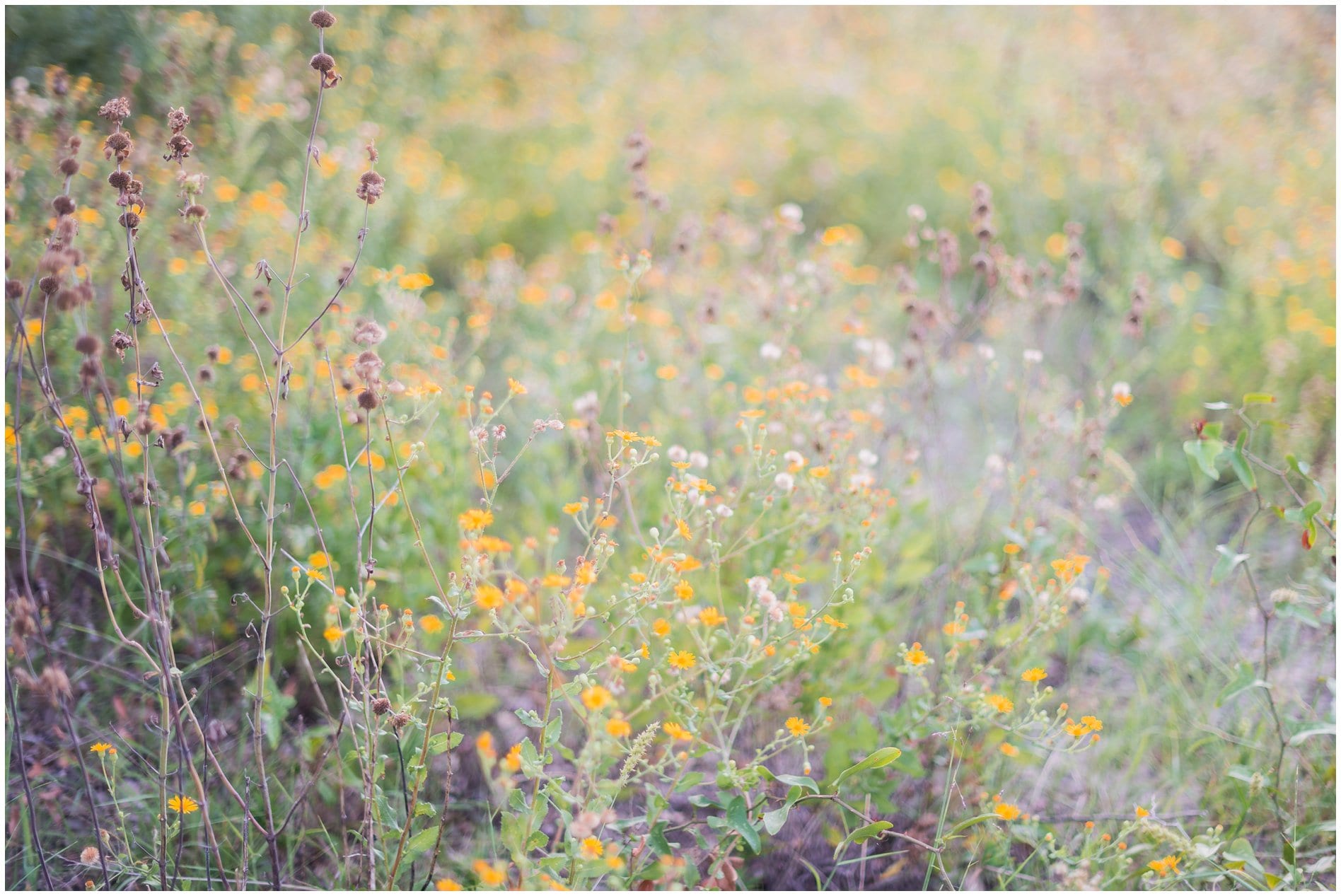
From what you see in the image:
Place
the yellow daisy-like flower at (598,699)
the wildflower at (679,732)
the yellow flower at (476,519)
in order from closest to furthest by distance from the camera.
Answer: the yellow daisy-like flower at (598,699)
the wildflower at (679,732)
the yellow flower at (476,519)

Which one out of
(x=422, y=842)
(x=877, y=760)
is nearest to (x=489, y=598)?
(x=422, y=842)

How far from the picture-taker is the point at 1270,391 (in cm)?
321

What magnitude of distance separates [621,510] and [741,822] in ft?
4.02

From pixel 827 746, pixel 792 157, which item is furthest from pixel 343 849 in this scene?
pixel 792 157

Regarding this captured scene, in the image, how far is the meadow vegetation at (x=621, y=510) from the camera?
1.47 metres

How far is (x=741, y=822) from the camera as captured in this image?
1426 mm

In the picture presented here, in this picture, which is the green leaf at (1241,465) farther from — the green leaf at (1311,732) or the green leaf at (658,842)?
the green leaf at (658,842)

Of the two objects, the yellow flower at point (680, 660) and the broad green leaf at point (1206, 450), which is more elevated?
the broad green leaf at point (1206, 450)

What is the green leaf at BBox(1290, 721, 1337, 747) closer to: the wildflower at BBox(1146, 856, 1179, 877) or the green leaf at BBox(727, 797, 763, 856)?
the wildflower at BBox(1146, 856, 1179, 877)

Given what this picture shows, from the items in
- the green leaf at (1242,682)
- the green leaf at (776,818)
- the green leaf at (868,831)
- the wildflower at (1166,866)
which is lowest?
the wildflower at (1166,866)

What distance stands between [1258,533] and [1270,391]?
1.87 ft

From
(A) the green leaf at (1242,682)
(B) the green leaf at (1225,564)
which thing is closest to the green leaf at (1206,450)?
(B) the green leaf at (1225,564)

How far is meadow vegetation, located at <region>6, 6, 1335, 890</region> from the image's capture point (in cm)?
147

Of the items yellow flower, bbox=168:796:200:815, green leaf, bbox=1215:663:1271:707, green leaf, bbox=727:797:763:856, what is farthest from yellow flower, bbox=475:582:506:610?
green leaf, bbox=1215:663:1271:707
